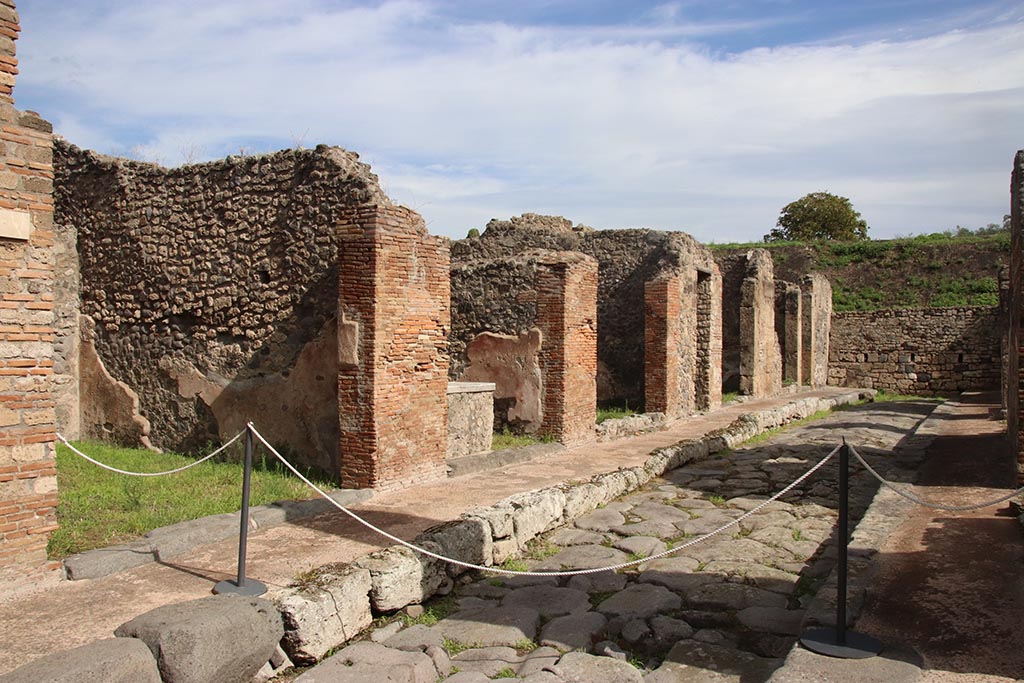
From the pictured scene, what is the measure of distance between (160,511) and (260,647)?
2.70 meters

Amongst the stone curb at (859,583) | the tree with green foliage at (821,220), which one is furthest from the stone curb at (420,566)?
the tree with green foliage at (821,220)

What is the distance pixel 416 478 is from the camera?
7949mm

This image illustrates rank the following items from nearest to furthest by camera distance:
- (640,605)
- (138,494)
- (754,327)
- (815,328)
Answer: (640,605) < (138,494) < (754,327) < (815,328)

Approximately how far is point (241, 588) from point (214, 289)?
483cm

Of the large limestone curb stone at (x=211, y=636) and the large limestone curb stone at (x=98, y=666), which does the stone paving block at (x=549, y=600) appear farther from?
the large limestone curb stone at (x=98, y=666)

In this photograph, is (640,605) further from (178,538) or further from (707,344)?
(707,344)

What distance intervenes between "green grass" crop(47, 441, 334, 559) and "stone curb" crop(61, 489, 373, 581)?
24cm

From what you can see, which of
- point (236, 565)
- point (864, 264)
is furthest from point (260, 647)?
point (864, 264)

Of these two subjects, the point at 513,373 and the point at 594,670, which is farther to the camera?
the point at 513,373

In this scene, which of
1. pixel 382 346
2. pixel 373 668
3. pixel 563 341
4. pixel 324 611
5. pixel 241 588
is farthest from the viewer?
pixel 563 341

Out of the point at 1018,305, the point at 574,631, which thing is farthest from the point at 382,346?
the point at 1018,305

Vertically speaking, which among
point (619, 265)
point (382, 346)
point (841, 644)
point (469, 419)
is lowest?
point (841, 644)

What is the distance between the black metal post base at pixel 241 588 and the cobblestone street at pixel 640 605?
69 centimetres

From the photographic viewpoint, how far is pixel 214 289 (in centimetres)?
873
